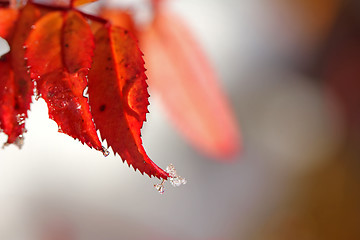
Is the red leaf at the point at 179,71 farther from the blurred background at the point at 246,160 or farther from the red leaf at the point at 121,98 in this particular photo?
the blurred background at the point at 246,160

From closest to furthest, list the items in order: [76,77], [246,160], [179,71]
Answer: [76,77], [179,71], [246,160]

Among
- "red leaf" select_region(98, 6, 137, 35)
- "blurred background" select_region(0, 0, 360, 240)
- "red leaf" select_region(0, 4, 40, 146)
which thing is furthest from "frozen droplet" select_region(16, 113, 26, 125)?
"blurred background" select_region(0, 0, 360, 240)

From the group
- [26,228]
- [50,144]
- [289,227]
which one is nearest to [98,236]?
[26,228]

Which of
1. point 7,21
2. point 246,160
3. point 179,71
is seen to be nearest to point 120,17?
point 179,71

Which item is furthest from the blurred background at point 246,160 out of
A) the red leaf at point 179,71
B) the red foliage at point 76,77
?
the red foliage at point 76,77

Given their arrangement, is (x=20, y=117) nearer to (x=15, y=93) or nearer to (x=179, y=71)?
(x=15, y=93)
